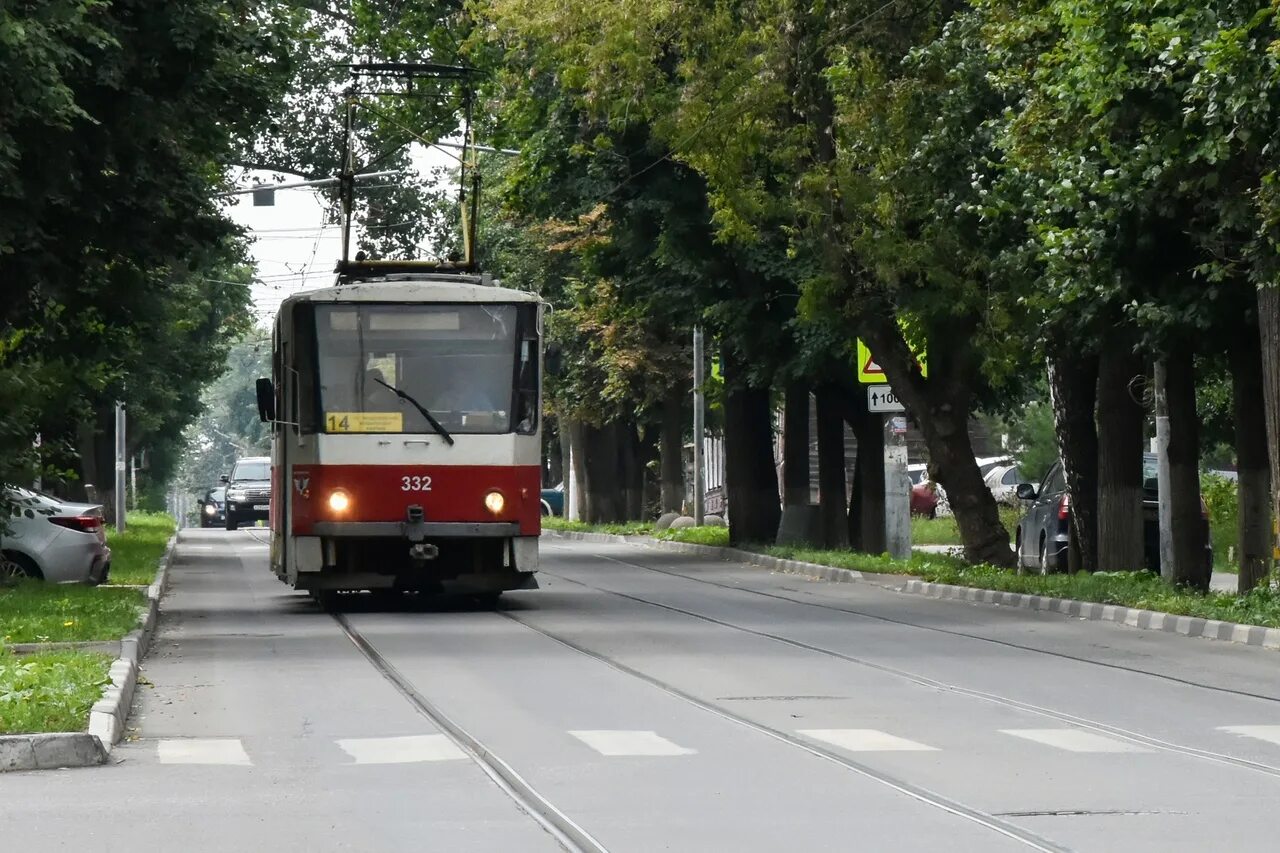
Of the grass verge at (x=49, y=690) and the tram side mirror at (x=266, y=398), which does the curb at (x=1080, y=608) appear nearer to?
the tram side mirror at (x=266, y=398)

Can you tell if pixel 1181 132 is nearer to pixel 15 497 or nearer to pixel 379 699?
pixel 379 699

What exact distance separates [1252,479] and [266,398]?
32.4 ft

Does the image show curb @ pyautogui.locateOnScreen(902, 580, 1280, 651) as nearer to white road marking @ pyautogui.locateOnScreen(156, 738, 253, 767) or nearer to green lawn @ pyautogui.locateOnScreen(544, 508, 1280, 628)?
green lawn @ pyautogui.locateOnScreen(544, 508, 1280, 628)

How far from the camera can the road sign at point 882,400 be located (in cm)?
3170

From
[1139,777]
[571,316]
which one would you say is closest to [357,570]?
[1139,777]

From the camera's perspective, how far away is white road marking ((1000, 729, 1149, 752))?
11.3 meters

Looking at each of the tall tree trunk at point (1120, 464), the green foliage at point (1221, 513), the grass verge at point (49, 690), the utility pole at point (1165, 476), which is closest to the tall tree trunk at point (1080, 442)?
the tall tree trunk at point (1120, 464)

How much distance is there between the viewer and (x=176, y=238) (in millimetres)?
23156

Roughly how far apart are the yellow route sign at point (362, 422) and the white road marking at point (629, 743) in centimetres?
1057

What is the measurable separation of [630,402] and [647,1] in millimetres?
25913

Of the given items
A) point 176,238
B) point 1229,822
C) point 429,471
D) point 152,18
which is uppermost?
point 152,18

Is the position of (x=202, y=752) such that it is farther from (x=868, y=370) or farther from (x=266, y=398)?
(x=868, y=370)

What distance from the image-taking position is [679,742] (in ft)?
38.2

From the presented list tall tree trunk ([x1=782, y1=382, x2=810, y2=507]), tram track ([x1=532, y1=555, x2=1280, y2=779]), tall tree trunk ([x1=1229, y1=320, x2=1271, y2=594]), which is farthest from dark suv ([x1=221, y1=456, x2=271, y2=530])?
tram track ([x1=532, y1=555, x2=1280, y2=779])
